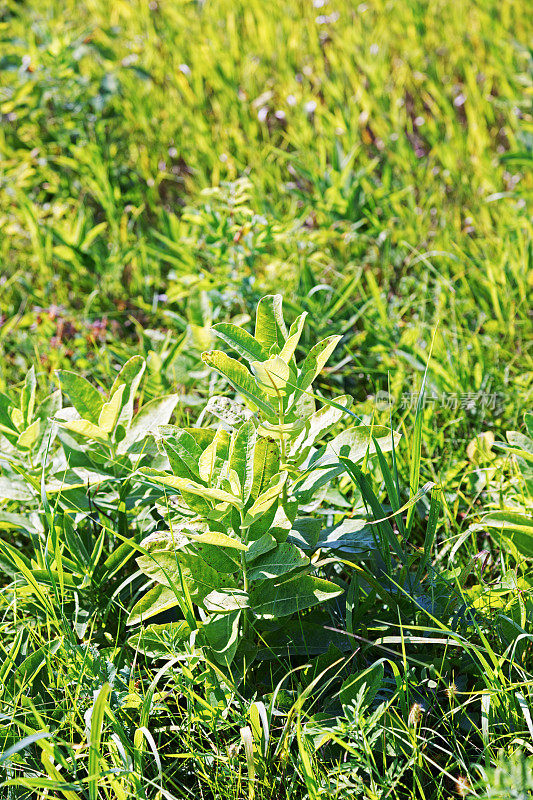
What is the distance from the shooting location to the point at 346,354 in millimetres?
2412

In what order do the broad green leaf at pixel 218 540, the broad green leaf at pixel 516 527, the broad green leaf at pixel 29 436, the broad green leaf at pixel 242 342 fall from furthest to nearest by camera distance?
the broad green leaf at pixel 29 436, the broad green leaf at pixel 516 527, the broad green leaf at pixel 242 342, the broad green leaf at pixel 218 540

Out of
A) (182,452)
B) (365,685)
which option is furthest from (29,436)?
(365,685)

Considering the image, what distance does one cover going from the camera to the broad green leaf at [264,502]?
1315mm

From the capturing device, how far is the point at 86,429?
156 cm

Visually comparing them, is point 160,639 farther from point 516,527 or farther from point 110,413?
point 516,527

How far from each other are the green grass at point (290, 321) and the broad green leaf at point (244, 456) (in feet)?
0.68

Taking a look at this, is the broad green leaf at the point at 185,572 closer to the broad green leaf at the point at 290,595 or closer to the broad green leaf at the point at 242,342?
the broad green leaf at the point at 290,595

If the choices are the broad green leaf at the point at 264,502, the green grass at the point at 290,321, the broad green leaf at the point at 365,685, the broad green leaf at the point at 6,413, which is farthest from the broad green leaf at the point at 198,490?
the broad green leaf at the point at 6,413

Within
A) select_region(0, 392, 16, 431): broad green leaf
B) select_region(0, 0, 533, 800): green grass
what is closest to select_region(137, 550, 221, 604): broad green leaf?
select_region(0, 0, 533, 800): green grass

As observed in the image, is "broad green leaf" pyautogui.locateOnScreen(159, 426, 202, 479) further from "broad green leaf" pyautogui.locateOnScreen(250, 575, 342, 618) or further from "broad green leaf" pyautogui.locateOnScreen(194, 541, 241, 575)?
"broad green leaf" pyautogui.locateOnScreen(250, 575, 342, 618)

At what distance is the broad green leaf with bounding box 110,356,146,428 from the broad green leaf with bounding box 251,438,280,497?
0.41m

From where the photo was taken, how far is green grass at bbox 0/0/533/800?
1341mm

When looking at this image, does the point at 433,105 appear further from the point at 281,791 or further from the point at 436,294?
the point at 281,791

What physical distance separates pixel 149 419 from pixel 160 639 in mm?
529
